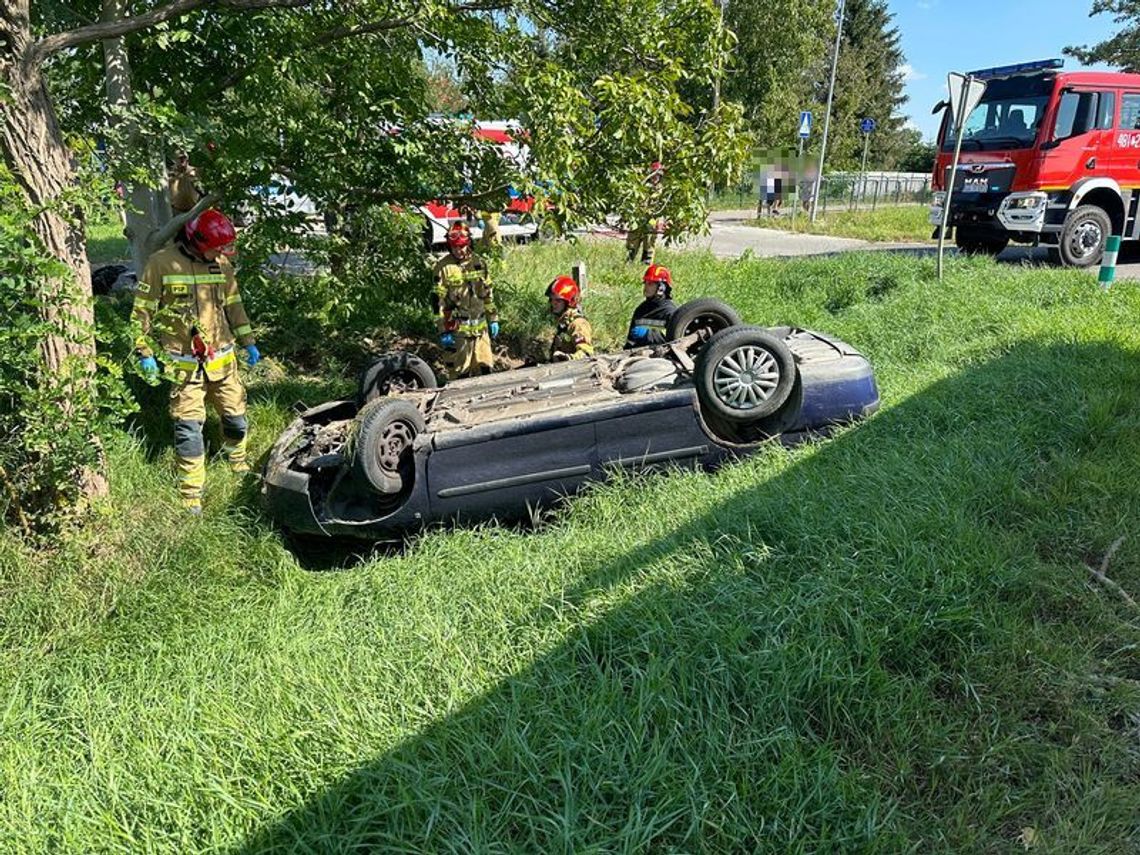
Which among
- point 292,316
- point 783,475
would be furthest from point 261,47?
→ point 783,475

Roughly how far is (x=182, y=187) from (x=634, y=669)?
12.6ft

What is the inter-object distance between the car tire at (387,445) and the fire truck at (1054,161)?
9120mm

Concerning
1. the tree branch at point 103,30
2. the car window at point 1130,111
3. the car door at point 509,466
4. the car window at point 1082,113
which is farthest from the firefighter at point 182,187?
the car window at point 1130,111

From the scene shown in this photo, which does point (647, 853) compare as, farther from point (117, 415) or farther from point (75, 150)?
point (75, 150)

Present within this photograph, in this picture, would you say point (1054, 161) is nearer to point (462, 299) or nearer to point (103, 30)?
point (462, 299)

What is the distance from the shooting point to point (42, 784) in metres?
2.16

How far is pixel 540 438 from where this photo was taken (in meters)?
3.88

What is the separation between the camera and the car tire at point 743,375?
401cm

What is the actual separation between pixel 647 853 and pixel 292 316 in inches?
253

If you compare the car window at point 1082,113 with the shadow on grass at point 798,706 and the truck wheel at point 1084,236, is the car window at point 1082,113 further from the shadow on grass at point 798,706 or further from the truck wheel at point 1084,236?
the shadow on grass at point 798,706

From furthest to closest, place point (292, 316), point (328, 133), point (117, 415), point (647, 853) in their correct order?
point (292, 316) < point (328, 133) < point (117, 415) < point (647, 853)

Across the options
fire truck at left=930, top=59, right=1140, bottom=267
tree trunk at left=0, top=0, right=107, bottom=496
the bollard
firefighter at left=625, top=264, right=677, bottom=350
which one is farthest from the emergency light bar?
tree trunk at left=0, top=0, right=107, bottom=496

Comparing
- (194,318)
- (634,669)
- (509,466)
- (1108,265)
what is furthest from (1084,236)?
(194,318)

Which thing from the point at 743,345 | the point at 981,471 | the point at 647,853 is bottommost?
the point at 647,853
